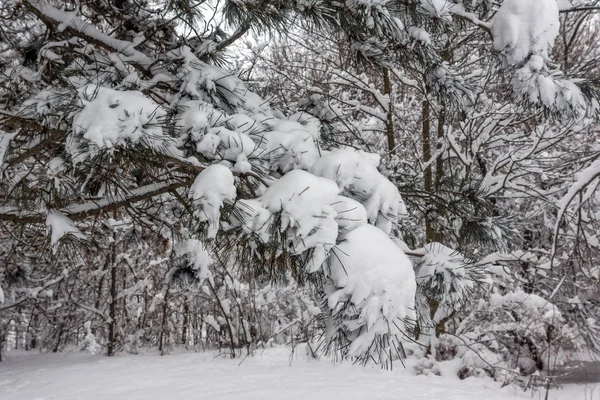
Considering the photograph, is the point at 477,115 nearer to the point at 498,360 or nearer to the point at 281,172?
the point at 498,360

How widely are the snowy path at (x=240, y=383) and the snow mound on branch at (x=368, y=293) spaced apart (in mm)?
1868

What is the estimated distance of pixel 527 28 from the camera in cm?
159

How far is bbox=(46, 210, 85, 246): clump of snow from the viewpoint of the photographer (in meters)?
1.87

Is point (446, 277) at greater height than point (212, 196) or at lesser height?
lesser

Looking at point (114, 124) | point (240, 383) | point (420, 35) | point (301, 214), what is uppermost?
point (420, 35)

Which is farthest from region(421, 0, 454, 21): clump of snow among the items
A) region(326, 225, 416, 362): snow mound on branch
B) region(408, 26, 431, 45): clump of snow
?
region(326, 225, 416, 362): snow mound on branch

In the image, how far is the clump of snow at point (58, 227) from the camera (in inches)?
73.7

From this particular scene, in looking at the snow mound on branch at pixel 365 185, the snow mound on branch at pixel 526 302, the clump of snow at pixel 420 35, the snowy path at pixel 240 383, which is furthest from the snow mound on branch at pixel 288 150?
the snow mound on branch at pixel 526 302

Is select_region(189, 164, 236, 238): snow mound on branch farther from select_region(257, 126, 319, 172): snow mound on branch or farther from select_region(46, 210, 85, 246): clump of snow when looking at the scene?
select_region(46, 210, 85, 246): clump of snow

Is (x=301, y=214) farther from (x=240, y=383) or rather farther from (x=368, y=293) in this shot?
(x=240, y=383)

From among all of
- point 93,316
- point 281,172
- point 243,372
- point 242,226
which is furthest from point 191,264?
point 93,316

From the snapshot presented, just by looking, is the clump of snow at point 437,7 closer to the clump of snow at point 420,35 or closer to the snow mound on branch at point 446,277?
the clump of snow at point 420,35

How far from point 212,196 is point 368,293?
51 centimetres

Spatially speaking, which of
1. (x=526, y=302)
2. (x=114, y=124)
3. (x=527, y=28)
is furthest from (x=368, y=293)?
(x=526, y=302)
